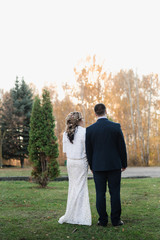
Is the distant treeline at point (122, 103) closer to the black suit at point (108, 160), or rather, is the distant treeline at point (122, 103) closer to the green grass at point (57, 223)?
the green grass at point (57, 223)

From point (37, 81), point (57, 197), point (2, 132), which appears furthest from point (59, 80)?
point (57, 197)

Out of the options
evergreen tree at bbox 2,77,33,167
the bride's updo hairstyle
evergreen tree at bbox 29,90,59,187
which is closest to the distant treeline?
evergreen tree at bbox 2,77,33,167

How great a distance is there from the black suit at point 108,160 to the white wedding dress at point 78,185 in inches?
9.2

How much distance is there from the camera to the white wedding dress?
5062 millimetres

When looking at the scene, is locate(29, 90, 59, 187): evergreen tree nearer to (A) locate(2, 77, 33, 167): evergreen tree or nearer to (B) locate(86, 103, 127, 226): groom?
(B) locate(86, 103, 127, 226): groom

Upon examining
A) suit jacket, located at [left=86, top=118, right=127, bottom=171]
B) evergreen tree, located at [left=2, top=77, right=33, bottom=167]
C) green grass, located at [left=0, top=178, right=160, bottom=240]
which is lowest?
green grass, located at [left=0, top=178, right=160, bottom=240]

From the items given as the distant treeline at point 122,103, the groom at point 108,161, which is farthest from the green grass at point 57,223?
the distant treeline at point 122,103

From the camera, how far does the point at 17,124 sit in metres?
31.4

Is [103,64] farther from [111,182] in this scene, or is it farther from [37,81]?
[111,182]

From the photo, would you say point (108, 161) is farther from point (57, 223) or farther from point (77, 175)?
point (57, 223)

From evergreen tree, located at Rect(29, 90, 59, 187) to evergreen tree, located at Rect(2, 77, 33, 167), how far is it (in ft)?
61.0

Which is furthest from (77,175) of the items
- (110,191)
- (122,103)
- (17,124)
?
(122,103)

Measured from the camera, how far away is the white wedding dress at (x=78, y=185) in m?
5.06

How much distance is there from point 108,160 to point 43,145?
7.08 m
